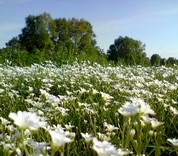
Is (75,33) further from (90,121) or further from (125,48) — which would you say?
(90,121)

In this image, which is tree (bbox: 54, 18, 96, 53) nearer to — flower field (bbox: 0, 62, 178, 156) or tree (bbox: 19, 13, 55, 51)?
tree (bbox: 19, 13, 55, 51)

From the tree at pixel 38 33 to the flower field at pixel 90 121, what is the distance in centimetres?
4075

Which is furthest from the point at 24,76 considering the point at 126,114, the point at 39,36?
the point at 39,36

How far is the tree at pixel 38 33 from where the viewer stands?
48.5 meters

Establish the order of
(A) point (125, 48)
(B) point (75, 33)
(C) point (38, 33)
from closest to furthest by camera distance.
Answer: (C) point (38, 33) < (B) point (75, 33) < (A) point (125, 48)

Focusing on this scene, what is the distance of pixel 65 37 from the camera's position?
51.8 metres

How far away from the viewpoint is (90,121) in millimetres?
3078

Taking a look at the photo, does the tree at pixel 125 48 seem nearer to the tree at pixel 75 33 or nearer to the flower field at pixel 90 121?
the tree at pixel 75 33

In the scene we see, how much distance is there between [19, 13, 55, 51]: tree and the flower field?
4075cm

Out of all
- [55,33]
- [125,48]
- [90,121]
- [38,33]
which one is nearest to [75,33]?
[55,33]

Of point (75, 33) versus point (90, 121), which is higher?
point (75, 33)

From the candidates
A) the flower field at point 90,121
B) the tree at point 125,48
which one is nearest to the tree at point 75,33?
the tree at point 125,48

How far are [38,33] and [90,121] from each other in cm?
4805

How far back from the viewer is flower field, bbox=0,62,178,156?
169 cm
